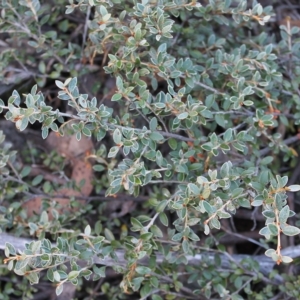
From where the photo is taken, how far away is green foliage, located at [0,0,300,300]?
5.62ft

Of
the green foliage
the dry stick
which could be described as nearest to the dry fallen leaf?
the green foliage

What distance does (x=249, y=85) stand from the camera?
202 cm

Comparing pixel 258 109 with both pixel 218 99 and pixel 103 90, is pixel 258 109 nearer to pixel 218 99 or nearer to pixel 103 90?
pixel 218 99

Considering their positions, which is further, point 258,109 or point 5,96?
point 5,96

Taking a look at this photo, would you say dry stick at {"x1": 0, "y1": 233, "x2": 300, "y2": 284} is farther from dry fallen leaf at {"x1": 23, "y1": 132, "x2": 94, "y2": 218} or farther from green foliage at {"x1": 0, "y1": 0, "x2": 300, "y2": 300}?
dry fallen leaf at {"x1": 23, "y1": 132, "x2": 94, "y2": 218}

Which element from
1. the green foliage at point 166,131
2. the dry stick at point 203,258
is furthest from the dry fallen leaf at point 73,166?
the dry stick at point 203,258

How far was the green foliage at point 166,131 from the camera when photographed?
67.4 inches

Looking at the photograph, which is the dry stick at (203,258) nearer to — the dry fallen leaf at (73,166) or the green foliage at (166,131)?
the green foliage at (166,131)

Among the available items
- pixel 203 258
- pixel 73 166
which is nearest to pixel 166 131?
pixel 203 258

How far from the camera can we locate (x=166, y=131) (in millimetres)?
1957

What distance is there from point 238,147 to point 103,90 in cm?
92

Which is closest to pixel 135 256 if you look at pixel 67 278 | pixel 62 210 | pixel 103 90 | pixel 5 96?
pixel 67 278

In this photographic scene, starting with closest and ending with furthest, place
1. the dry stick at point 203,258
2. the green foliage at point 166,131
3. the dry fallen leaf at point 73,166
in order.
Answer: the green foliage at point 166,131 < the dry stick at point 203,258 < the dry fallen leaf at point 73,166

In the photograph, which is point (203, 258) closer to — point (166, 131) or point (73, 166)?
point (166, 131)
